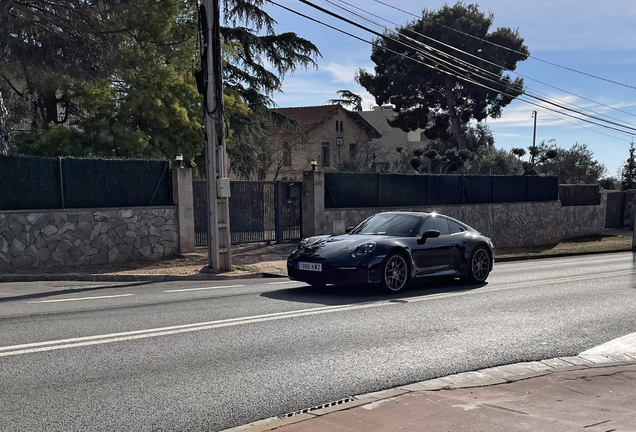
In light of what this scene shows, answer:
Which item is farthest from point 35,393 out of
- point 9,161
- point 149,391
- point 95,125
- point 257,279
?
point 95,125

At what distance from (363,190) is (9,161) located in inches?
443

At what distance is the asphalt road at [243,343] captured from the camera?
4641mm

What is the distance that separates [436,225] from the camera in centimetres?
1130

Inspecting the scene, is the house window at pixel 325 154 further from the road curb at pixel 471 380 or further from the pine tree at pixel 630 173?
the road curb at pixel 471 380

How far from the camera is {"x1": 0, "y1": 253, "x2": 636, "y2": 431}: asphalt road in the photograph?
464 centimetres

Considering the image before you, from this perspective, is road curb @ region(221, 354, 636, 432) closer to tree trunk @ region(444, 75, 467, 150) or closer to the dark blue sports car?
the dark blue sports car

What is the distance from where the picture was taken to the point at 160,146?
20828 mm

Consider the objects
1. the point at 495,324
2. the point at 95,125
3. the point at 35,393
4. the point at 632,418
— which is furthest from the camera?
the point at 95,125

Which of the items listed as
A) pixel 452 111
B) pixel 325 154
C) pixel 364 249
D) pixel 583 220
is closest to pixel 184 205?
pixel 364 249

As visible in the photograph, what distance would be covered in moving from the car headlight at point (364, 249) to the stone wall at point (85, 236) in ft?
24.5

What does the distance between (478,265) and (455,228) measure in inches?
35.7

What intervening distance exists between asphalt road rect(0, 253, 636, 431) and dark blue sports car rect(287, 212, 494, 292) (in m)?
0.36

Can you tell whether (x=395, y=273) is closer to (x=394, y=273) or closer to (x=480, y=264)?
(x=394, y=273)

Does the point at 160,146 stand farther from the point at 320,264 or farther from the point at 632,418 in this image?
the point at 632,418
